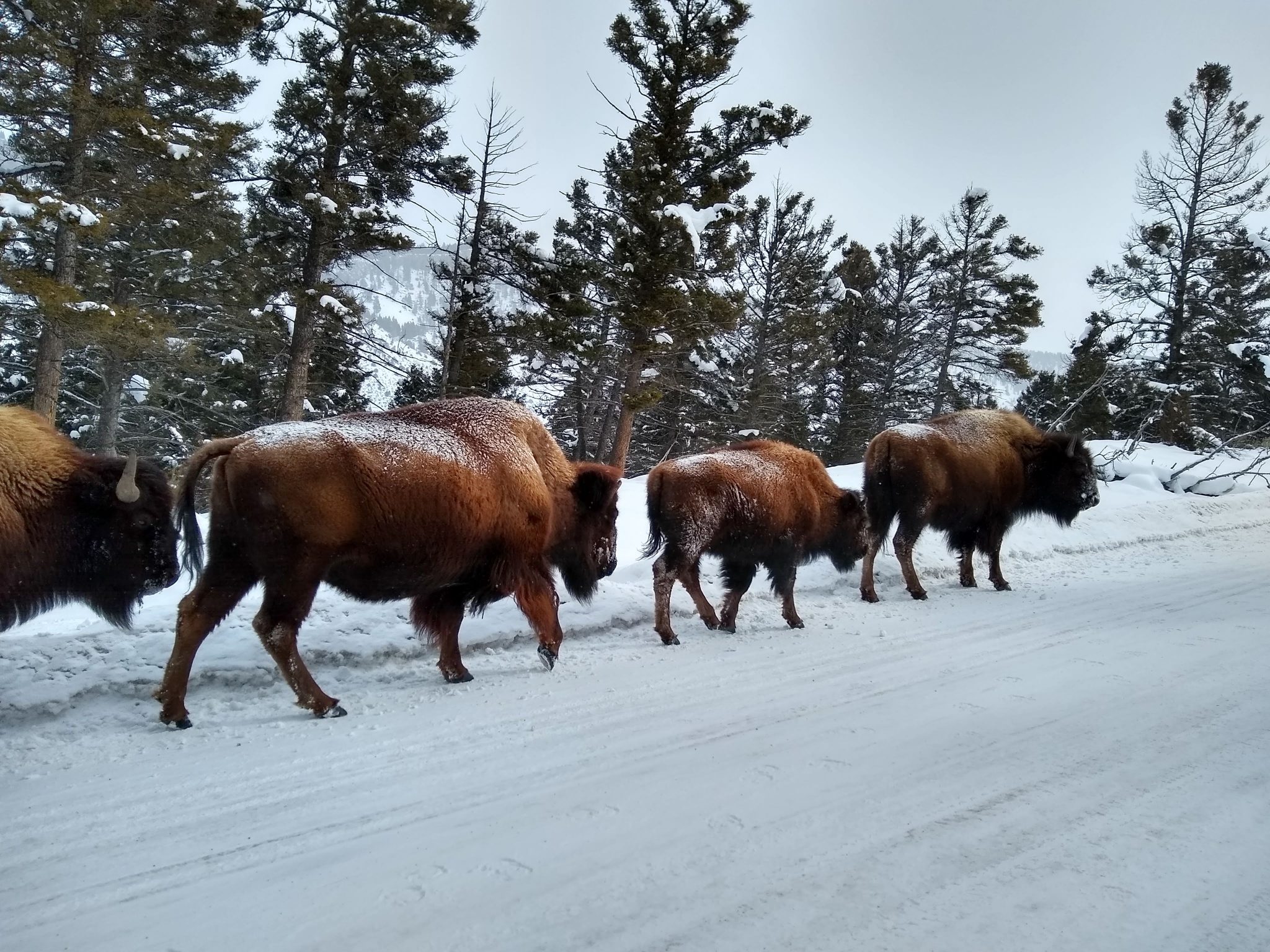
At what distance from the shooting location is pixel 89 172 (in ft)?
A: 36.4

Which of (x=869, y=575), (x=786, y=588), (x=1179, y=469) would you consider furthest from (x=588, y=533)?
(x=1179, y=469)

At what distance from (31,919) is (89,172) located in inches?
478

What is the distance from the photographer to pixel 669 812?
3.03 m

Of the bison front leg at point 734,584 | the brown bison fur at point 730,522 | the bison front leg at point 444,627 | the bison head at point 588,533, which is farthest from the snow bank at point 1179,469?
the bison front leg at point 444,627

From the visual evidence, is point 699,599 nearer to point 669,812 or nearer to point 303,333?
point 669,812

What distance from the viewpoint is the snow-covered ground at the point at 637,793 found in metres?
2.32

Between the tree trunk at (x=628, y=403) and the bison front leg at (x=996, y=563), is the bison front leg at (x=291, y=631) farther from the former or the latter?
the tree trunk at (x=628, y=403)

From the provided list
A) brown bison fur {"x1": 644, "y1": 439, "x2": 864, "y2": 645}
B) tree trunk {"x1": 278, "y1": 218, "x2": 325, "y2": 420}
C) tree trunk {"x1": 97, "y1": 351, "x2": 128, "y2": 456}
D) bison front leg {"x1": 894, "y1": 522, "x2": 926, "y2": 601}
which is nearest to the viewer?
brown bison fur {"x1": 644, "y1": 439, "x2": 864, "y2": 645}

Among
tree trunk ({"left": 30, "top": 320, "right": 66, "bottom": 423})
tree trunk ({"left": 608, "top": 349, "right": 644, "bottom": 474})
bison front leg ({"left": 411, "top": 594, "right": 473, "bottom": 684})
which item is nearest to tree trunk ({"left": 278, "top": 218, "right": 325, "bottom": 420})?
tree trunk ({"left": 30, "top": 320, "right": 66, "bottom": 423})

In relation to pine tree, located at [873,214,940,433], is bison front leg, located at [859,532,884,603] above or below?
below

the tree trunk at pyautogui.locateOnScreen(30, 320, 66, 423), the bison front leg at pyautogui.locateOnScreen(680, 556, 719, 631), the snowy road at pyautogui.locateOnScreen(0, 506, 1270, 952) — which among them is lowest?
the snowy road at pyautogui.locateOnScreen(0, 506, 1270, 952)

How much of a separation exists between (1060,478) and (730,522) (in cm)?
551

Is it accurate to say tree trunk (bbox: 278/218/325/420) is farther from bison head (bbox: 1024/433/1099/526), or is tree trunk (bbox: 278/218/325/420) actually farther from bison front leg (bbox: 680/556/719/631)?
bison head (bbox: 1024/433/1099/526)

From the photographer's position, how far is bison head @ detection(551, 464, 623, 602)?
232 inches
